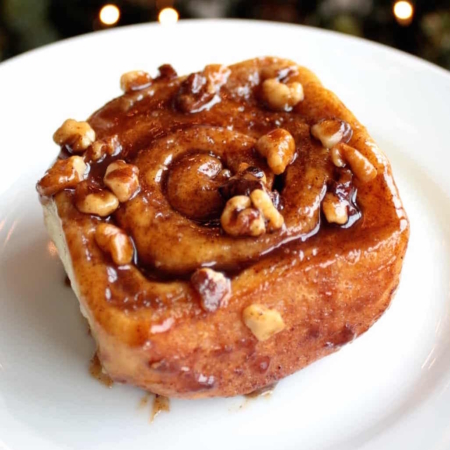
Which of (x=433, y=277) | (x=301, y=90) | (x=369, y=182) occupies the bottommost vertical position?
(x=433, y=277)

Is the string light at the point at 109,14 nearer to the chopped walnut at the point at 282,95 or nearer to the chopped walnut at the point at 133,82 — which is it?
the chopped walnut at the point at 133,82

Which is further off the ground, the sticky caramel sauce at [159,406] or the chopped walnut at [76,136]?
the chopped walnut at [76,136]

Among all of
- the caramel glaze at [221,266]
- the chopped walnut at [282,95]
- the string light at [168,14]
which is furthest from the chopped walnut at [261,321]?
the string light at [168,14]

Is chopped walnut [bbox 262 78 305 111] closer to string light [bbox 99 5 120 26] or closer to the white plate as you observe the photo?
the white plate

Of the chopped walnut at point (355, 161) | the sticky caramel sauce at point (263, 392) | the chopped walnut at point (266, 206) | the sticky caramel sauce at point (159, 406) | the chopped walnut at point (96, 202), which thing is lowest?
the sticky caramel sauce at point (159, 406)

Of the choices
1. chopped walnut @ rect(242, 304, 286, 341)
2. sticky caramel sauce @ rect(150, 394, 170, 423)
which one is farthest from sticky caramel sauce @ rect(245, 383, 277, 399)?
chopped walnut @ rect(242, 304, 286, 341)

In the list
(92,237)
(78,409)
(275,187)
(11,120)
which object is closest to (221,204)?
(275,187)

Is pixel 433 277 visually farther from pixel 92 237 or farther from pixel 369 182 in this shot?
pixel 92 237

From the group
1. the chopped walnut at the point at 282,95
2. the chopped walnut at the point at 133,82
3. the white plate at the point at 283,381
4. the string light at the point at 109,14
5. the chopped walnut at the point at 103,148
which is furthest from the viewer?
the string light at the point at 109,14

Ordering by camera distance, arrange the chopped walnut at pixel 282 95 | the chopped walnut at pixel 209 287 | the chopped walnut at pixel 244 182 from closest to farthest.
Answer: the chopped walnut at pixel 209 287, the chopped walnut at pixel 244 182, the chopped walnut at pixel 282 95
